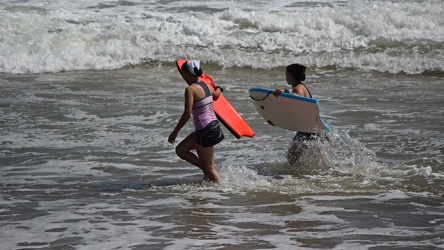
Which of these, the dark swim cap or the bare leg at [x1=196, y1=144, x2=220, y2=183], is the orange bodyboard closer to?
the bare leg at [x1=196, y1=144, x2=220, y2=183]

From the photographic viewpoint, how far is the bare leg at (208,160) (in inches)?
355

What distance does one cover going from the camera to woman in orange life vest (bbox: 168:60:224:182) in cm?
875

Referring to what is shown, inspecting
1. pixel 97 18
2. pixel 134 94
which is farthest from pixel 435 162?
pixel 97 18

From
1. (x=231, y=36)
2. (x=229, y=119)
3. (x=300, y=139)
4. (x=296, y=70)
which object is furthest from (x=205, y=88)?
(x=231, y=36)

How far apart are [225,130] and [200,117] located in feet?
11.8

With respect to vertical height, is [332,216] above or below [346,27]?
below

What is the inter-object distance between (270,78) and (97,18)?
6.51 meters

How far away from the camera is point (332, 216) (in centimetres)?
775

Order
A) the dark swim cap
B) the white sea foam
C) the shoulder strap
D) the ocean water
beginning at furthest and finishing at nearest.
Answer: the white sea foam < the dark swim cap < the shoulder strap < the ocean water

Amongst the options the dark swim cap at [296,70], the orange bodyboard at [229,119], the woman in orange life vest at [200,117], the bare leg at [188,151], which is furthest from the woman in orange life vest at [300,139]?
the bare leg at [188,151]

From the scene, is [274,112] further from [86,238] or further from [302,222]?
[86,238]

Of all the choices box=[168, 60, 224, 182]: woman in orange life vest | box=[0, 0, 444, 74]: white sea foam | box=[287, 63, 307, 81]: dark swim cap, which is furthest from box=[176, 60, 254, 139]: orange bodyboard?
box=[0, 0, 444, 74]: white sea foam

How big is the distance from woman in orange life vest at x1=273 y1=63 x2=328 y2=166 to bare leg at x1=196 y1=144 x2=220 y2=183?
46.6 inches

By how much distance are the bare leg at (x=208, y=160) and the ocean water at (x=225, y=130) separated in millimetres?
139
